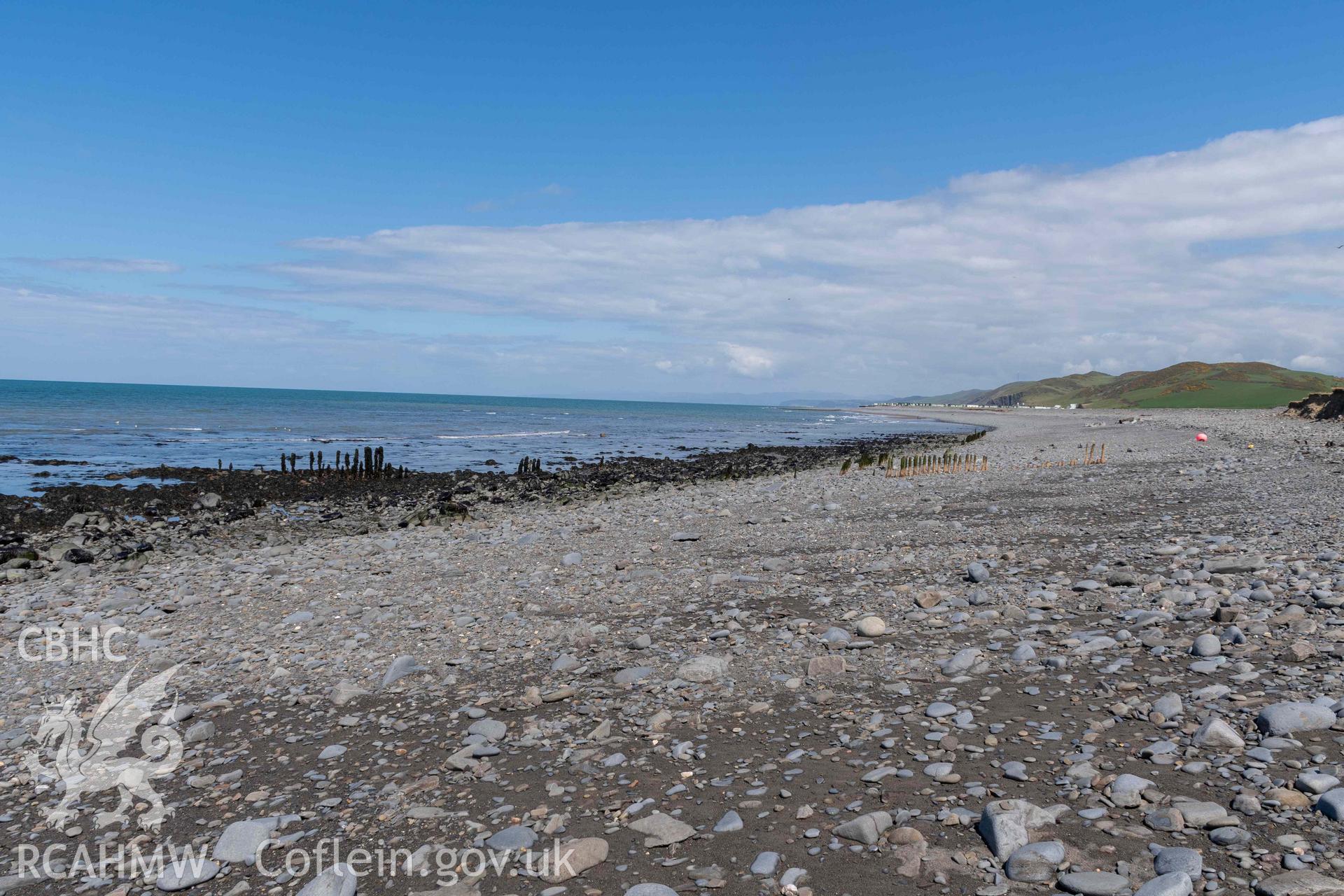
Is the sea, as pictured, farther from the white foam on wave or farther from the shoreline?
the shoreline

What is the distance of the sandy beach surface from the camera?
13.0 feet

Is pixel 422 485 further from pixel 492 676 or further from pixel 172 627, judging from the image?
pixel 492 676

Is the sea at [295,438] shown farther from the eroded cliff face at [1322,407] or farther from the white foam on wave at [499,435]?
the eroded cliff face at [1322,407]

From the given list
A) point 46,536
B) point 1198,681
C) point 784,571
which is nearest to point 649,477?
point 46,536

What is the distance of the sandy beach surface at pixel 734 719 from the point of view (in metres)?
3.98

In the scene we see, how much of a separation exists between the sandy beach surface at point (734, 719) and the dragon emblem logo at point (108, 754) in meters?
0.04

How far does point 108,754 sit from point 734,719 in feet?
17.0

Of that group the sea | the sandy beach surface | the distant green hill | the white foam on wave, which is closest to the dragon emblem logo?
the sandy beach surface

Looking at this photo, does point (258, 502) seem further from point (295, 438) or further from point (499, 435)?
point (499, 435)

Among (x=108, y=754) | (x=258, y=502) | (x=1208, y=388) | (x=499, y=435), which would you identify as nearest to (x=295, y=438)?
(x=499, y=435)

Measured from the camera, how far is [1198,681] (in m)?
5.63

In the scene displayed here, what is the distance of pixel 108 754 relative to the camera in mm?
6195

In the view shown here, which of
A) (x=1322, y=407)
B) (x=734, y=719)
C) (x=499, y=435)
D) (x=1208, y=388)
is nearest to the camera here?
(x=734, y=719)

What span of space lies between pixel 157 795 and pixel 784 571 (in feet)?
24.5
